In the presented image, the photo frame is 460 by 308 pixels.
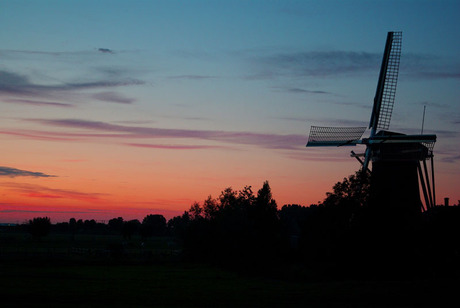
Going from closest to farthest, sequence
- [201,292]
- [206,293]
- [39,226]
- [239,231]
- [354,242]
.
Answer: [206,293], [201,292], [354,242], [239,231], [39,226]

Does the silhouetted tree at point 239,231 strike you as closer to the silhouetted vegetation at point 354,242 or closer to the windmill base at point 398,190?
the silhouetted vegetation at point 354,242

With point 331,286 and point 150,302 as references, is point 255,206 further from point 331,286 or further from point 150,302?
point 150,302

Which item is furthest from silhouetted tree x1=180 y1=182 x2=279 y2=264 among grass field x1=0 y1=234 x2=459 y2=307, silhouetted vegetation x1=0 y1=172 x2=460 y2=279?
grass field x1=0 y1=234 x2=459 y2=307

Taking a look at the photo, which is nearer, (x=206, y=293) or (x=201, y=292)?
(x=206, y=293)

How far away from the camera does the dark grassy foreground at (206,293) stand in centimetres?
3550

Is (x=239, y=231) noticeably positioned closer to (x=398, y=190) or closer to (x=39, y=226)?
(x=398, y=190)

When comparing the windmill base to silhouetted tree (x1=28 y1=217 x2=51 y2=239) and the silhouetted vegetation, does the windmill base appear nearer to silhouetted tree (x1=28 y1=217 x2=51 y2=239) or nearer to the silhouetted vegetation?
the silhouetted vegetation

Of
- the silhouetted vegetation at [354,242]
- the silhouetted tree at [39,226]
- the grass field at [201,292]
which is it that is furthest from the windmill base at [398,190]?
the silhouetted tree at [39,226]

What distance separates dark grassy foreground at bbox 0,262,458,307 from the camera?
35500 mm

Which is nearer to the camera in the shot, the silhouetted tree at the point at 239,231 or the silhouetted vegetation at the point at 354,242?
the silhouetted vegetation at the point at 354,242

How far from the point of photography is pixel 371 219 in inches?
2196

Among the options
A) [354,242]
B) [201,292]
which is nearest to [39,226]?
[354,242]

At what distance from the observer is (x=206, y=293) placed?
1655 inches

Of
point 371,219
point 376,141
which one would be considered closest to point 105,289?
point 371,219
